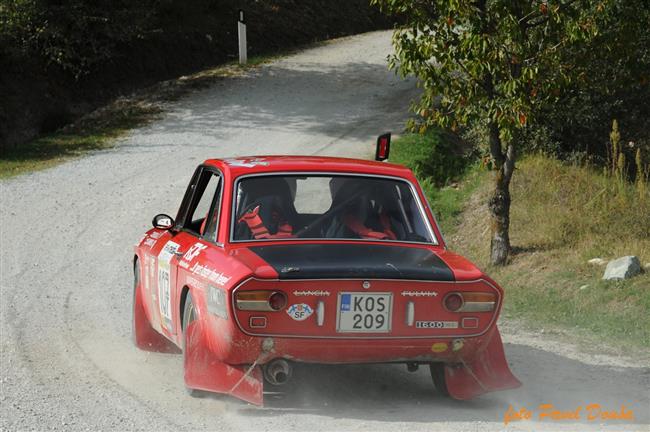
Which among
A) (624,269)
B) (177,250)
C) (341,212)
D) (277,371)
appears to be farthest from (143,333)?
(624,269)

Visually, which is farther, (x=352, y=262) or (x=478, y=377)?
(x=478, y=377)

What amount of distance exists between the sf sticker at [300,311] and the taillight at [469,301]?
0.85 meters

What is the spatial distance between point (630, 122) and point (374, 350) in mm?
10961

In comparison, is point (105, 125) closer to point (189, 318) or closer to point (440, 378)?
point (189, 318)

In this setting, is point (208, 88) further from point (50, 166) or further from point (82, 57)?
point (50, 166)

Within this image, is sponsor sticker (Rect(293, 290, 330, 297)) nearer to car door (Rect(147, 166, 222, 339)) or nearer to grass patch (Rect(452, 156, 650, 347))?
car door (Rect(147, 166, 222, 339))

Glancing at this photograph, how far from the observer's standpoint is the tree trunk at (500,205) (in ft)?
39.4

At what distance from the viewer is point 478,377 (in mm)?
6695

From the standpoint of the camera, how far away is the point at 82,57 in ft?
78.6

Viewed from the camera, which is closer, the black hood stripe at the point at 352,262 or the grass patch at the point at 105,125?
the black hood stripe at the point at 352,262

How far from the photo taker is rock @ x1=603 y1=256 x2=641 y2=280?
10375 mm

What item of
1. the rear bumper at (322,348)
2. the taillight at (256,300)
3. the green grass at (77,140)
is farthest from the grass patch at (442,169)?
the taillight at (256,300)

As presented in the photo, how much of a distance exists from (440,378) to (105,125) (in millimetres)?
15412

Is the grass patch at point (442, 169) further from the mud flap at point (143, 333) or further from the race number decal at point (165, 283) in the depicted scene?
the race number decal at point (165, 283)
